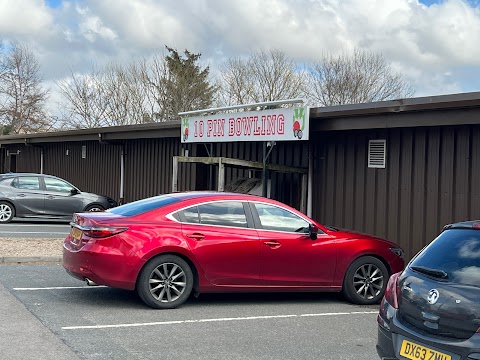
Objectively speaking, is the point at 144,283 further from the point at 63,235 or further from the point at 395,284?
the point at 63,235

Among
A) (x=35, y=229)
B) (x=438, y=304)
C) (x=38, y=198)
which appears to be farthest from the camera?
(x=38, y=198)

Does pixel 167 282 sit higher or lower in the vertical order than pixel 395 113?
lower

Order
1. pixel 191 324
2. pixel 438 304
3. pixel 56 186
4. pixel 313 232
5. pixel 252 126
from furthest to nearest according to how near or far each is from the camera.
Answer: pixel 56 186 → pixel 252 126 → pixel 313 232 → pixel 191 324 → pixel 438 304

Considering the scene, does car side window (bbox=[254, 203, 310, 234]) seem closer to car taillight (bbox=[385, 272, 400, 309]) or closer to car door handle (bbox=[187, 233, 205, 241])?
car door handle (bbox=[187, 233, 205, 241])

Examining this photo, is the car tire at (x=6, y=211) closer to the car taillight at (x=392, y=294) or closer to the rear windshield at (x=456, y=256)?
the car taillight at (x=392, y=294)

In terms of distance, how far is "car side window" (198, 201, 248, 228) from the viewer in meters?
8.74

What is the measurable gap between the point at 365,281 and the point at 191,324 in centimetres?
298

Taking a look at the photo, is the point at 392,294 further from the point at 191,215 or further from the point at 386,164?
the point at 386,164

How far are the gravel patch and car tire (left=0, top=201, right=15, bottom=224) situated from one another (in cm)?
463

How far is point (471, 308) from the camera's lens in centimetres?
454

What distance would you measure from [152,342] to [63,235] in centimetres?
1013

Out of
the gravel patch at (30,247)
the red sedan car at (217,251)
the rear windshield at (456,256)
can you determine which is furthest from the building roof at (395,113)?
the gravel patch at (30,247)

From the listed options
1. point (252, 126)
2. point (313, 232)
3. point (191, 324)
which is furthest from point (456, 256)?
point (252, 126)

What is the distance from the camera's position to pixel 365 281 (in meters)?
9.49
